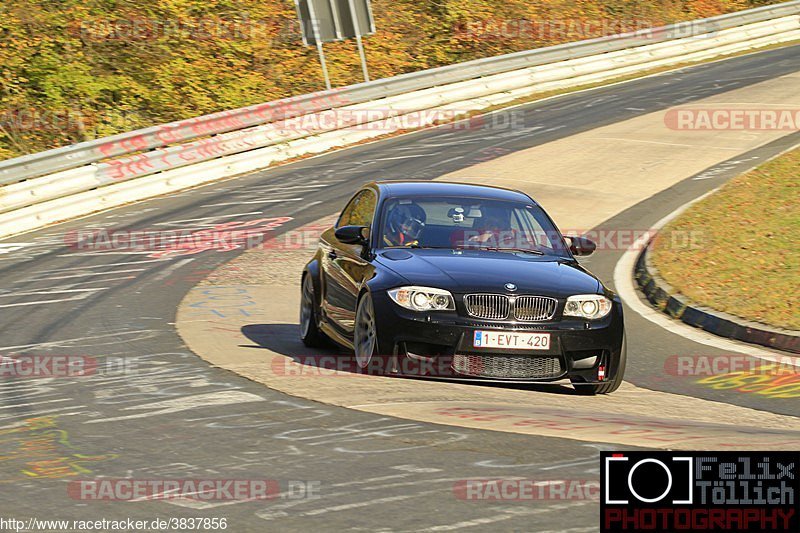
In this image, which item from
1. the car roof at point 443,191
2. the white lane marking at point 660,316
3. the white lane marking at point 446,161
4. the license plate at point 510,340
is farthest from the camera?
the white lane marking at point 446,161

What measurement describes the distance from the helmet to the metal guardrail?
10.5 metres

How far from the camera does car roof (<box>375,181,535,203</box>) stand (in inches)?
441

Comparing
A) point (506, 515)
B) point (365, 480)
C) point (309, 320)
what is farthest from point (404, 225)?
point (506, 515)

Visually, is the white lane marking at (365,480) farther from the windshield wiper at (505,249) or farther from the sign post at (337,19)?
the sign post at (337,19)

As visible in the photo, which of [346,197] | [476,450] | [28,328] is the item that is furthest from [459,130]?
[476,450]

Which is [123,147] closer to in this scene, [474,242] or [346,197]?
[346,197]

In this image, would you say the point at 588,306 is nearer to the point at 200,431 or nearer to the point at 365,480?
the point at 200,431

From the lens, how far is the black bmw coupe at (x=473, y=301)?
9414 millimetres

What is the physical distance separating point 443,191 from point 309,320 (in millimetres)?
1735

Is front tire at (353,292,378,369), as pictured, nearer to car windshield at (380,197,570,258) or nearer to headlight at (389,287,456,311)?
headlight at (389,287,456,311)

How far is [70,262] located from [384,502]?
11502 mm

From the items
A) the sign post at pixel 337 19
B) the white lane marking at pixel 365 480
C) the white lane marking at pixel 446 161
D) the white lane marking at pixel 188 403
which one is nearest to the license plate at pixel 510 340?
the white lane marking at pixel 188 403

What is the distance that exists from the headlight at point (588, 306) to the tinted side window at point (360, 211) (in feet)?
7.38

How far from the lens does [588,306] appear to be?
31.6 ft
